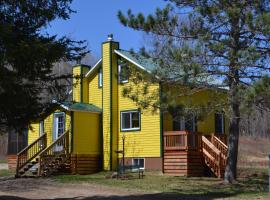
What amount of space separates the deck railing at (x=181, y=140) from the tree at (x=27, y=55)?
440 inches

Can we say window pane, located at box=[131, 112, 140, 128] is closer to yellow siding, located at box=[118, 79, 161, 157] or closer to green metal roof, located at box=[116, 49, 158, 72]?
yellow siding, located at box=[118, 79, 161, 157]

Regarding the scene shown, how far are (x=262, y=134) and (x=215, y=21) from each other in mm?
64053

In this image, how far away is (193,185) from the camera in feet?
72.1

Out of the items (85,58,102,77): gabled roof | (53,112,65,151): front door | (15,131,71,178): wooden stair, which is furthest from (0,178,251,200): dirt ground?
(85,58,102,77): gabled roof

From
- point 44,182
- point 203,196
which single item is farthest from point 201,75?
point 44,182

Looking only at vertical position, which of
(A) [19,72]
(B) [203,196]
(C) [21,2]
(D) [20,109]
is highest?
(C) [21,2]

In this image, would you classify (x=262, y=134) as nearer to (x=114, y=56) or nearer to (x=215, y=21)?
(x=114, y=56)

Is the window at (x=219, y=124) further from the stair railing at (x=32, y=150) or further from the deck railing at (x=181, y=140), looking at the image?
the stair railing at (x=32, y=150)

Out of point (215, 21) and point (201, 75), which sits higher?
point (215, 21)

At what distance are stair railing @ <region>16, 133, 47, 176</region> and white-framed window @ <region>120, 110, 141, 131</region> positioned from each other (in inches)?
197

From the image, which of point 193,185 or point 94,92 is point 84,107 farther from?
point 193,185

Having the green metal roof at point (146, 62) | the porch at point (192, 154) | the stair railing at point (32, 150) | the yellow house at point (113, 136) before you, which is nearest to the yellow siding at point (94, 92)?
the yellow house at point (113, 136)

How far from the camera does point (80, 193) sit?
65.0 ft

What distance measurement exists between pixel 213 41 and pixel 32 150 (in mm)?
15827
